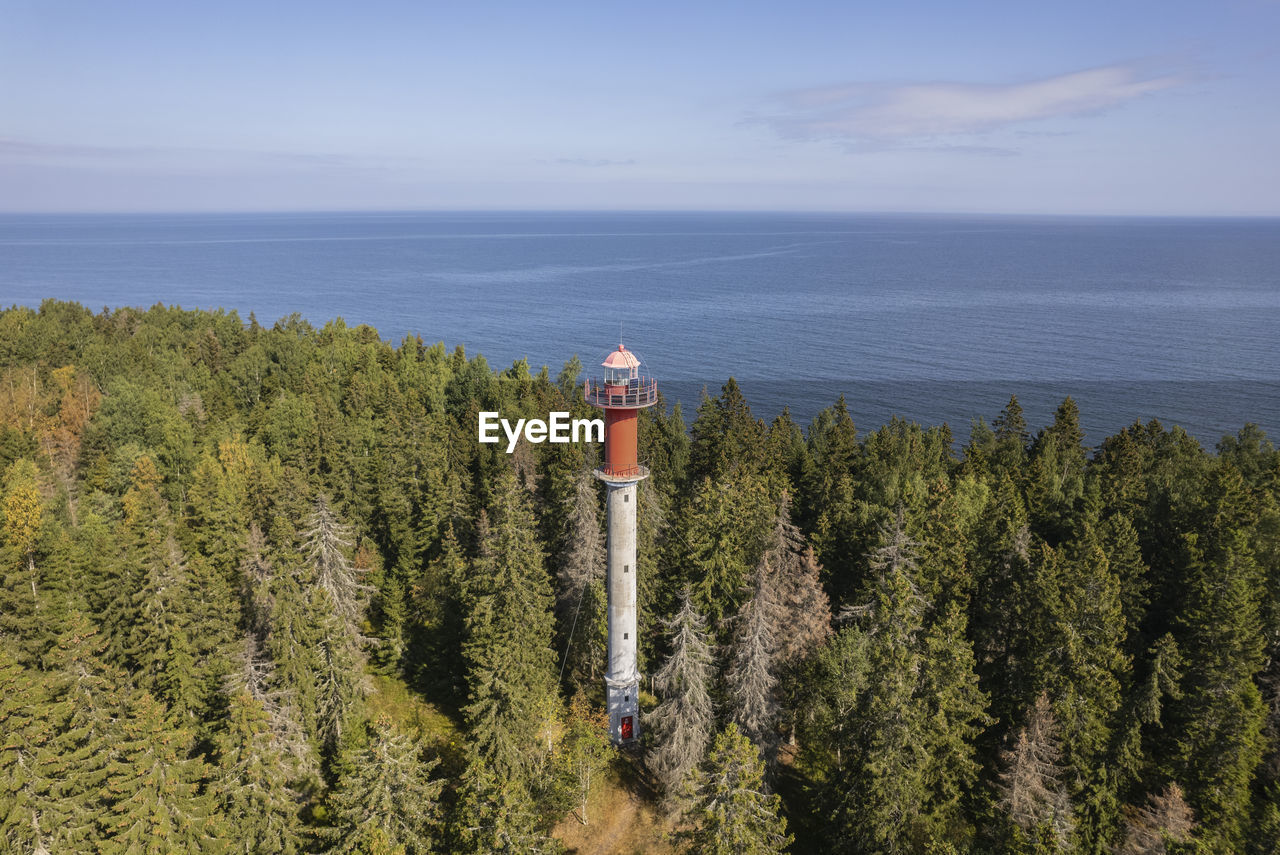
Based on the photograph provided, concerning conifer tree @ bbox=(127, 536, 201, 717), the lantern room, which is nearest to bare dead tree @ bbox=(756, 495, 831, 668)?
the lantern room

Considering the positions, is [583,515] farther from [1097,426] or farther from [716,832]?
[1097,426]

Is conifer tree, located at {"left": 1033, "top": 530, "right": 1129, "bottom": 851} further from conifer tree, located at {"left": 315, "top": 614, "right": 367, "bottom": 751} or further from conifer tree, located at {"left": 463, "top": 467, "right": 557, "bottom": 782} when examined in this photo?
conifer tree, located at {"left": 315, "top": 614, "right": 367, "bottom": 751}

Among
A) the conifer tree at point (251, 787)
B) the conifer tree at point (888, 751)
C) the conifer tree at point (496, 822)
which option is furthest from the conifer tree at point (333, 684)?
the conifer tree at point (888, 751)

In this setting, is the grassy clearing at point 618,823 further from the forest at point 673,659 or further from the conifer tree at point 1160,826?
the conifer tree at point 1160,826

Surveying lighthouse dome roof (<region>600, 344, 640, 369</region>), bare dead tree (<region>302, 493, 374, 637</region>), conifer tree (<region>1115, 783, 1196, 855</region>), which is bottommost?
conifer tree (<region>1115, 783, 1196, 855</region>)

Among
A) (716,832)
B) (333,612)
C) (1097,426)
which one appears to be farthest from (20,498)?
(1097,426)

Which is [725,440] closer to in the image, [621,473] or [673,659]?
[621,473]
